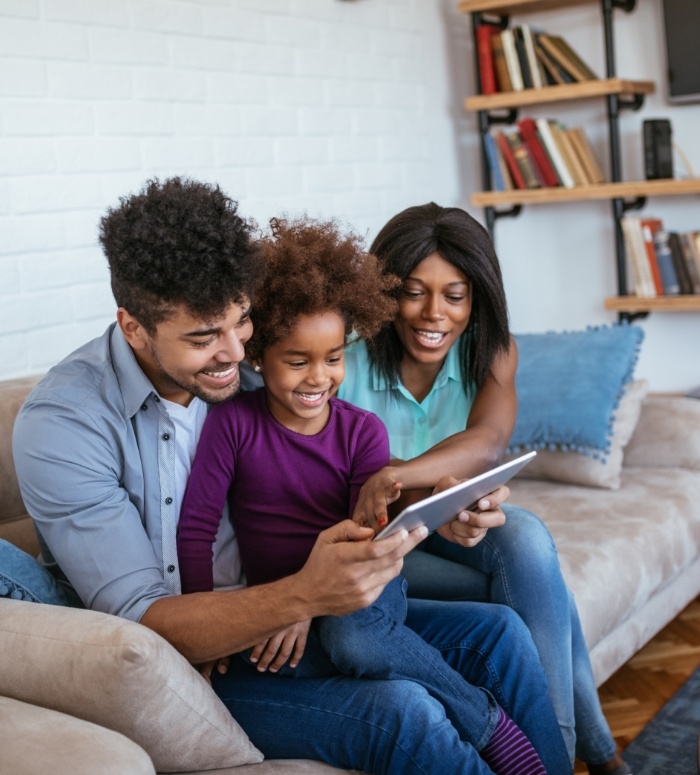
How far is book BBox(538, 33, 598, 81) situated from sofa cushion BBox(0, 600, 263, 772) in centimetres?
276

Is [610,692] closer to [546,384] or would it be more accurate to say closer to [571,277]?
[546,384]

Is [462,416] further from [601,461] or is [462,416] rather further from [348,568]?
[348,568]

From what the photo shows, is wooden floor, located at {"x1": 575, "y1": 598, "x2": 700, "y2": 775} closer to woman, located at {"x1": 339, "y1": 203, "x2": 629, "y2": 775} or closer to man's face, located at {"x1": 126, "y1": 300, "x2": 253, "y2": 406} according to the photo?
woman, located at {"x1": 339, "y1": 203, "x2": 629, "y2": 775}

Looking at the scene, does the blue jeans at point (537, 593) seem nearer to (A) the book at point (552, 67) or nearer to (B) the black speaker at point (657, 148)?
(B) the black speaker at point (657, 148)

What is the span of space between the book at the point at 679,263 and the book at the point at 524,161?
1.65ft

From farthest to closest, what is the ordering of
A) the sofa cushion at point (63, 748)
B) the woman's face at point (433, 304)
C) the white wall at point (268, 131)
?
the white wall at point (268, 131)
the woman's face at point (433, 304)
the sofa cushion at point (63, 748)

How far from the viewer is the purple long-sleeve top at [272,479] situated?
1613 mm

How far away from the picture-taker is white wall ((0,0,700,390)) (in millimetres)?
2414

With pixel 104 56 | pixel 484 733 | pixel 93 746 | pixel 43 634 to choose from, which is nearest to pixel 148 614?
pixel 43 634

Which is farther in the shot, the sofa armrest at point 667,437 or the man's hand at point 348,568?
the sofa armrest at point 667,437

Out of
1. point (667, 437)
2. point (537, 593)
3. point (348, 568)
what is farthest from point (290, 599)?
point (667, 437)

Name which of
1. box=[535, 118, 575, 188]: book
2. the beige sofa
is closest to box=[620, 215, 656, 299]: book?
box=[535, 118, 575, 188]: book

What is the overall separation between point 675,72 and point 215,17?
1.50 m

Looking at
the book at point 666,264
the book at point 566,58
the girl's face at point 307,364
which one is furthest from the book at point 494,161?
the girl's face at point 307,364
